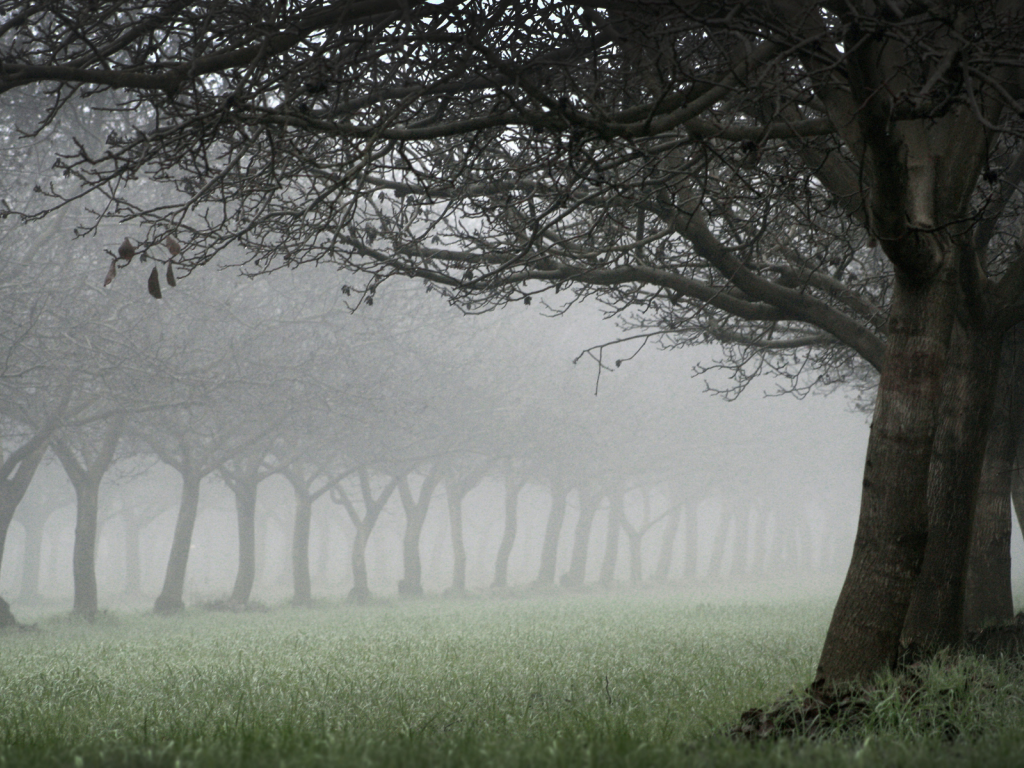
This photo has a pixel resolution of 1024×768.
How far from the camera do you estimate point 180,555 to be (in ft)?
82.2

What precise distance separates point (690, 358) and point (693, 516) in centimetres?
923

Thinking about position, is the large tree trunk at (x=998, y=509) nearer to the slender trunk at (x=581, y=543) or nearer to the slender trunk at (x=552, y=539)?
the slender trunk at (x=552, y=539)

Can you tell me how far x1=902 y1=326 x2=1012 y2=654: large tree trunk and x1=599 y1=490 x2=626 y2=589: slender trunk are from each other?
32369 millimetres

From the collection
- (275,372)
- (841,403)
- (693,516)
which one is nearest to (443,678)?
(275,372)

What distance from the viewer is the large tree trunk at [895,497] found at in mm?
5910

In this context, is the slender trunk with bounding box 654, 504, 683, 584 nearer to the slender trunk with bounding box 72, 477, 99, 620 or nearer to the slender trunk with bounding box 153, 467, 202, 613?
the slender trunk with bounding box 153, 467, 202, 613

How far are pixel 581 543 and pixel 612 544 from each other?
8.60 ft

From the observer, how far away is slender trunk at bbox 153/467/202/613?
24312 millimetres

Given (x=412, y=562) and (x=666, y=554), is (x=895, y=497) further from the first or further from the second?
(x=666, y=554)

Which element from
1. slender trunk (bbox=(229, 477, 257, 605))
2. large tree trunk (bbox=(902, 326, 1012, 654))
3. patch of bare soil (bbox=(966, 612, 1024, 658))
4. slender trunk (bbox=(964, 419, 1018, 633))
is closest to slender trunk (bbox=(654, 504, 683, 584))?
slender trunk (bbox=(229, 477, 257, 605))

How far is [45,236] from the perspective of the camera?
694 inches

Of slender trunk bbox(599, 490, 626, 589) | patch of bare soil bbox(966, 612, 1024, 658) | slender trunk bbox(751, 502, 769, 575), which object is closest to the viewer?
patch of bare soil bbox(966, 612, 1024, 658)

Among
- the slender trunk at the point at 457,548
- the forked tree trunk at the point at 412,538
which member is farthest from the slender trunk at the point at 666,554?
the forked tree trunk at the point at 412,538

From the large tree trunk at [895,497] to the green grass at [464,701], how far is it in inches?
18.1
